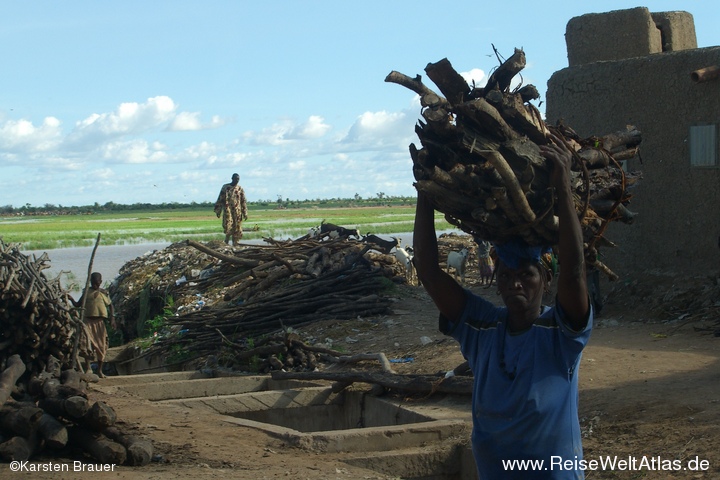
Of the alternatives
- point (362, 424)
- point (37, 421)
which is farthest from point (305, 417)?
point (37, 421)

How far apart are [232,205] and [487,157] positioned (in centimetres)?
1736

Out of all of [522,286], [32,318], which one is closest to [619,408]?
[522,286]

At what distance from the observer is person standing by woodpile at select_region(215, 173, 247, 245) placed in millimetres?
20016

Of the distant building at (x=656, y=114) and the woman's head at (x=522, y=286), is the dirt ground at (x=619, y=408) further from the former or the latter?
the woman's head at (x=522, y=286)

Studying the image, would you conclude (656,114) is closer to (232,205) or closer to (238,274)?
(238,274)

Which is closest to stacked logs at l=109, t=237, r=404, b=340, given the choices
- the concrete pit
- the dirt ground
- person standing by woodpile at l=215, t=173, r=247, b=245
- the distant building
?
person standing by woodpile at l=215, t=173, r=247, b=245

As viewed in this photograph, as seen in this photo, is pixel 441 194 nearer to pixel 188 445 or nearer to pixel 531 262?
pixel 531 262

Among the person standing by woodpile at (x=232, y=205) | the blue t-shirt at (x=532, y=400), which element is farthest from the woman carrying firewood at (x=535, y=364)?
the person standing by woodpile at (x=232, y=205)

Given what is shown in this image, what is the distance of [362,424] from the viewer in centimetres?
866

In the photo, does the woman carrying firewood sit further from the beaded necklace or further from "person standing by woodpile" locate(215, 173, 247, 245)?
"person standing by woodpile" locate(215, 173, 247, 245)

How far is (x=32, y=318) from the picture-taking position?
8.00 metres

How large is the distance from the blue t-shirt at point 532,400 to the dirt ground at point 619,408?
2.78m

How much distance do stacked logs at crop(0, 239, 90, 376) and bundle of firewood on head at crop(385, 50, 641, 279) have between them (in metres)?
5.62

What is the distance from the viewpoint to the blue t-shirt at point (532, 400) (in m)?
2.83
